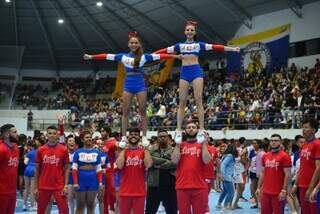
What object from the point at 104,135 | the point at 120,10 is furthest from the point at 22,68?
the point at 104,135

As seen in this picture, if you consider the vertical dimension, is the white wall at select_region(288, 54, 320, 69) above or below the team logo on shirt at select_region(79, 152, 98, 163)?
above

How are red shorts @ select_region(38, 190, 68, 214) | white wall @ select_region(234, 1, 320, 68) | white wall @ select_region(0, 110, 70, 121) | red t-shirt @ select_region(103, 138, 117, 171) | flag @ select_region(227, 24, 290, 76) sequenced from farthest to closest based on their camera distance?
white wall @ select_region(0, 110, 70, 121), flag @ select_region(227, 24, 290, 76), white wall @ select_region(234, 1, 320, 68), red t-shirt @ select_region(103, 138, 117, 171), red shorts @ select_region(38, 190, 68, 214)

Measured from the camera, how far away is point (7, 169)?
8.62 meters

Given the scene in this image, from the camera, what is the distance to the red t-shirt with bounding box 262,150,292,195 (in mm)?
8914

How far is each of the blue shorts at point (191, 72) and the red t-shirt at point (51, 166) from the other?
280 centimetres

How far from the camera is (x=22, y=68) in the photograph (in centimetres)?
4197

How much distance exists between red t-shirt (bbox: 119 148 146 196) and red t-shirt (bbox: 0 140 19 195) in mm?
1958

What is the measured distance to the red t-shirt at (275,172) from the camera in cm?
891

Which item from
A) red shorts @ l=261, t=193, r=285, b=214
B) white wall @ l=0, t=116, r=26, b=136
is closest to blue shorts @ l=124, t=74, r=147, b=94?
red shorts @ l=261, t=193, r=285, b=214

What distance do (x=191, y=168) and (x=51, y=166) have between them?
9.63 feet

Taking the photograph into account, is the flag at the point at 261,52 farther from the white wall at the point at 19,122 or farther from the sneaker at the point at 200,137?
the sneaker at the point at 200,137

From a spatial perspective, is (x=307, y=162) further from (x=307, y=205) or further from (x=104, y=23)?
(x=104, y=23)

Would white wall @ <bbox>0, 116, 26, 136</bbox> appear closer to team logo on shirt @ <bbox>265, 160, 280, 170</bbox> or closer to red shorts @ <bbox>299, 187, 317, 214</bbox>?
team logo on shirt @ <bbox>265, 160, 280, 170</bbox>

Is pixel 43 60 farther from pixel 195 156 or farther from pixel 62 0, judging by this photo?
pixel 195 156
